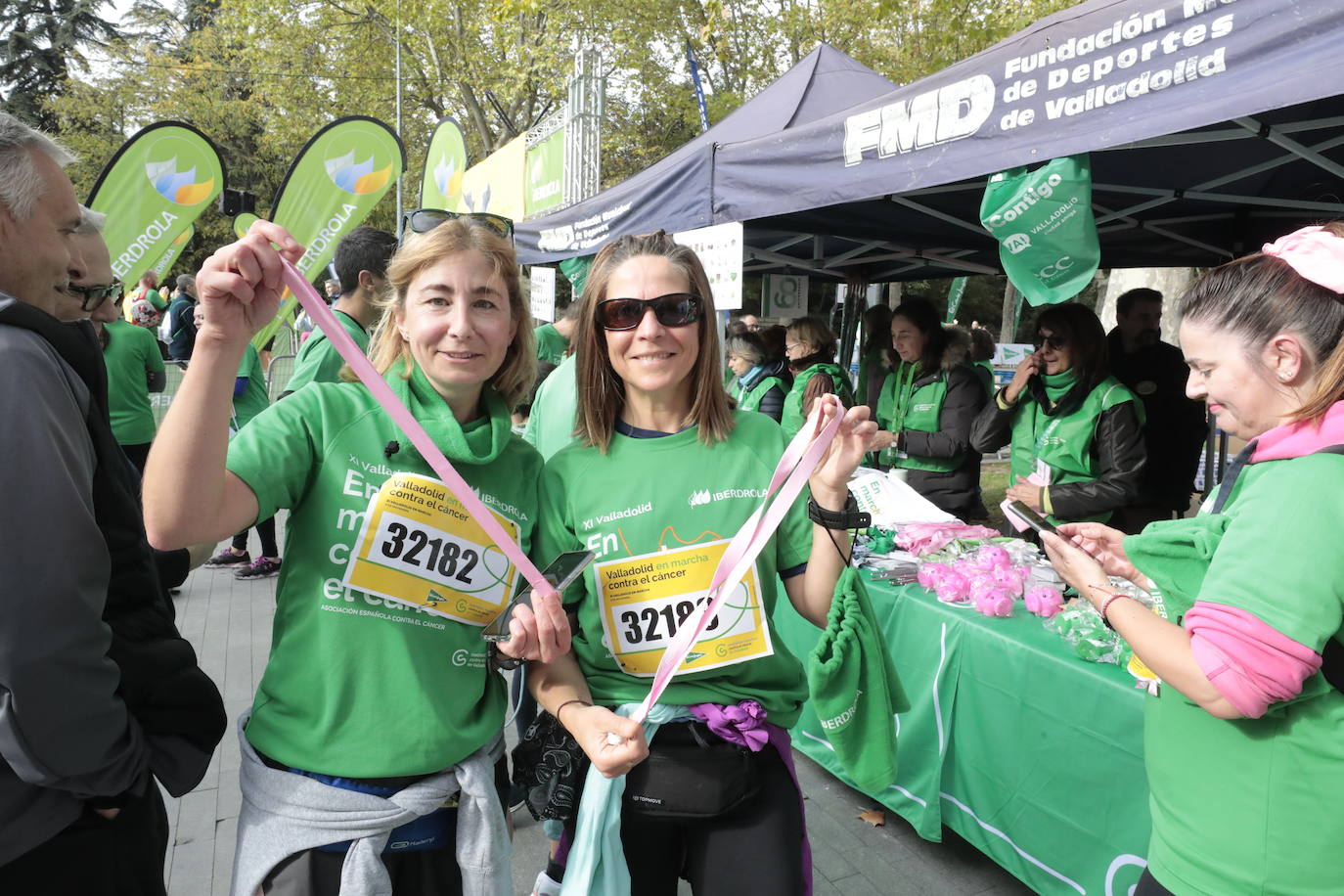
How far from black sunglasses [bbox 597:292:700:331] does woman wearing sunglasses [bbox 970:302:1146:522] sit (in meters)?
2.34

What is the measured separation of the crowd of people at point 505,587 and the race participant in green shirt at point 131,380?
3.91 meters

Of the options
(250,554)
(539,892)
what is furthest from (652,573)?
(250,554)

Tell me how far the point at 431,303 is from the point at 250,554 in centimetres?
623

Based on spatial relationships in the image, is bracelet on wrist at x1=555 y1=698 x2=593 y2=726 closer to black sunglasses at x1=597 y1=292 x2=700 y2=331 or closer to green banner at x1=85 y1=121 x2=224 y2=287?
black sunglasses at x1=597 y1=292 x2=700 y2=331

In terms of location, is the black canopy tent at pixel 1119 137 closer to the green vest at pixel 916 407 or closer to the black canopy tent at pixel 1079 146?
the black canopy tent at pixel 1079 146

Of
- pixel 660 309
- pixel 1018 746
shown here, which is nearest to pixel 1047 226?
pixel 1018 746

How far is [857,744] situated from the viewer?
5.32 feet

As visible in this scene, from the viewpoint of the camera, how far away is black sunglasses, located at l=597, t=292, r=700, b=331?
1695 millimetres

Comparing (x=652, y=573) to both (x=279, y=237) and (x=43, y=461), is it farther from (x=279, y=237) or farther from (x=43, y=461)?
(x=43, y=461)

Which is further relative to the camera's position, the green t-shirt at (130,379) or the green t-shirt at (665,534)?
the green t-shirt at (130,379)

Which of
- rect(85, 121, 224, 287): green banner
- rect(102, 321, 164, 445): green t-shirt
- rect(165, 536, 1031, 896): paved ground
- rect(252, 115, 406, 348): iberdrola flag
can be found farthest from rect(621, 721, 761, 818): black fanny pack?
rect(85, 121, 224, 287): green banner

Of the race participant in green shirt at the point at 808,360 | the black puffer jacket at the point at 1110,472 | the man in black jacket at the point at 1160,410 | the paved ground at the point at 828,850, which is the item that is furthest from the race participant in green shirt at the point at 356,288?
the man in black jacket at the point at 1160,410

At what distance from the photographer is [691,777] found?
60.8 inches

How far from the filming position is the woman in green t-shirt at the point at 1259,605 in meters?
1.18
